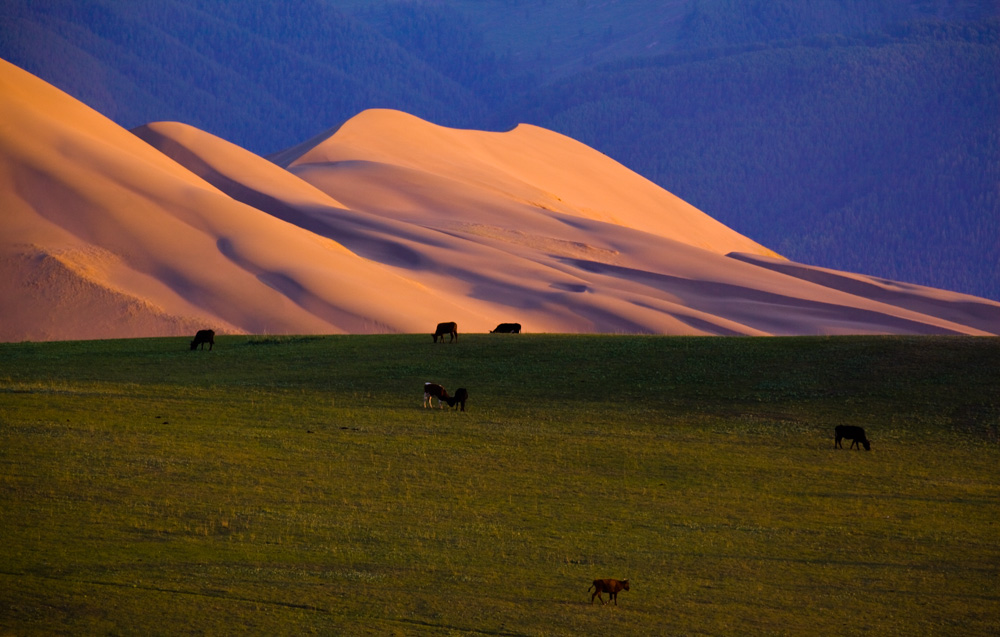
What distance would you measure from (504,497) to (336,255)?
7163cm

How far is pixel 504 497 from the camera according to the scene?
65.6 ft

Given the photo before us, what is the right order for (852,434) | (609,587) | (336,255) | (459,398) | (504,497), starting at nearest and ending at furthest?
(609,587) < (504,497) < (852,434) < (459,398) < (336,255)

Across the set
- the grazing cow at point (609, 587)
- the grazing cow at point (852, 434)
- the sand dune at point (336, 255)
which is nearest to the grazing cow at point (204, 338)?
the grazing cow at point (852, 434)

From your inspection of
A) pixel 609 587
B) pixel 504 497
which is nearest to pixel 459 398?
pixel 504 497

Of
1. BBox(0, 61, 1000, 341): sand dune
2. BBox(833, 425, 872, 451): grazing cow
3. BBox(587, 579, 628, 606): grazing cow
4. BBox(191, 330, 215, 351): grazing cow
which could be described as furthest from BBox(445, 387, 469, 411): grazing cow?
BBox(0, 61, 1000, 341): sand dune

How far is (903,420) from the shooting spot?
29.8 metres

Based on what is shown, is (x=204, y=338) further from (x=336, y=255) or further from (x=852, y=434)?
(x=336, y=255)

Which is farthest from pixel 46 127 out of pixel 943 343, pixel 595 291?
pixel 943 343

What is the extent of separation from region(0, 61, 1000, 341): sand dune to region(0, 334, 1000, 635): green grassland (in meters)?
40.3

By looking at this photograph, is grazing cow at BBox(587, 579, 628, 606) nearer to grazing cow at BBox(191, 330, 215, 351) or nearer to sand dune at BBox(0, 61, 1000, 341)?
grazing cow at BBox(191, 330, 215, 351)

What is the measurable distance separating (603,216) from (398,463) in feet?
443

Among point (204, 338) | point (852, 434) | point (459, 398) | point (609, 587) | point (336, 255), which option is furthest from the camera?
point (336, 255)

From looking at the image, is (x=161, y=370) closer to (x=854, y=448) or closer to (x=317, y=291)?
(x=854, y=448)

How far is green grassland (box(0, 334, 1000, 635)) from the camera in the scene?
1402 centimetres
